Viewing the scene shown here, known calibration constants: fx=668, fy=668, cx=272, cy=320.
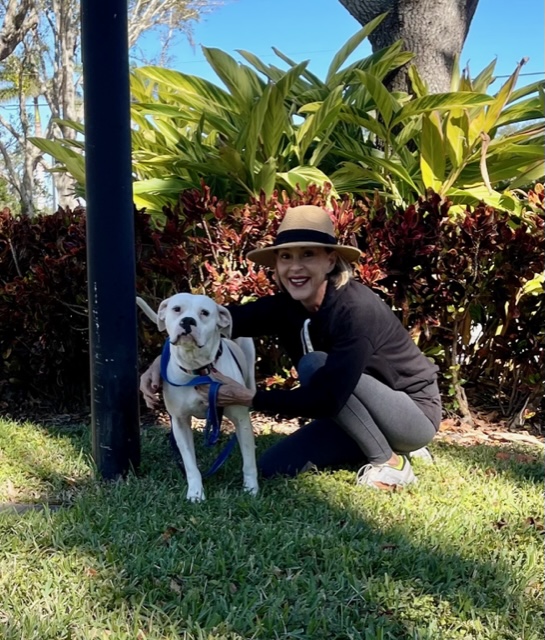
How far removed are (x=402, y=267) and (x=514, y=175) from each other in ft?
5.32

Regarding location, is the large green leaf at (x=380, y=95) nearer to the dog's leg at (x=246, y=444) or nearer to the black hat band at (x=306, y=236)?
the black hat band at (x=306, y=236)

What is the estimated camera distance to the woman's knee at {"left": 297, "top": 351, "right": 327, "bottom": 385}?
3402mm

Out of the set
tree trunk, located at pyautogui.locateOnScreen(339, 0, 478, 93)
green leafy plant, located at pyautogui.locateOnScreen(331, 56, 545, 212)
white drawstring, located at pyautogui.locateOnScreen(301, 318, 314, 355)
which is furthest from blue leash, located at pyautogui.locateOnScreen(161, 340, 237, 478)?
tree trunk, located at pyautogui.locateOnScreen(339, 0, 478, 93)

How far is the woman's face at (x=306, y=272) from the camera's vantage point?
3436 millimetres

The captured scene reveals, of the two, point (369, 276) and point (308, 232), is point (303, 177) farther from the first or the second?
point (308, 232)

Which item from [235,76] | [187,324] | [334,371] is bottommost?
[334,371]

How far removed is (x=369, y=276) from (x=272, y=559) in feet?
7.39

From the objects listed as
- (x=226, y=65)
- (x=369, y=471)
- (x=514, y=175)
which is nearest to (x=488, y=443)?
(x=369, y=471)

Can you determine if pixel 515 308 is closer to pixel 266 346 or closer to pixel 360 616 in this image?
pixel 266 346

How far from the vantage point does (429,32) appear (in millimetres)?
6363

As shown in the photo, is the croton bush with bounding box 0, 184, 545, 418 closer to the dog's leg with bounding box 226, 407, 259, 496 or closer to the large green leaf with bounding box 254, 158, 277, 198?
the large green leaf with bounding box 254, 158, 277, 198

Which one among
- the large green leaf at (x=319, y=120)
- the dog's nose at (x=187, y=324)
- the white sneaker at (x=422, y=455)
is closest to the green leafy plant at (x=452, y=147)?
the large green leaf at (x=319, y=120)

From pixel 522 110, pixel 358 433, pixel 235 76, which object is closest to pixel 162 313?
pixel 358 433

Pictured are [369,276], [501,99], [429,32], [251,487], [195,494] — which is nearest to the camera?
[195,494]
